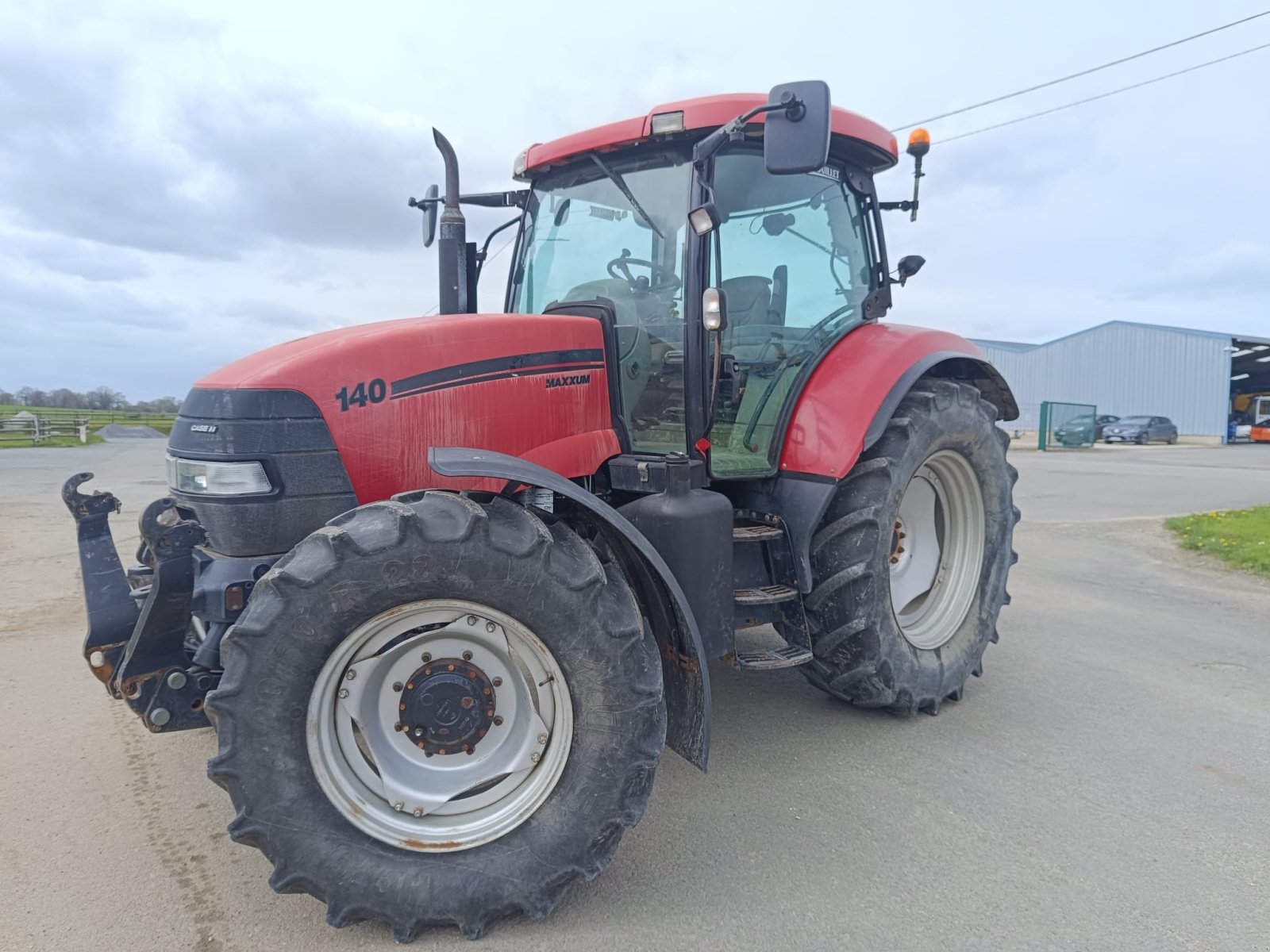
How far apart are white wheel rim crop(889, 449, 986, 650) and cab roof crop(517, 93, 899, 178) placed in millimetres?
1491

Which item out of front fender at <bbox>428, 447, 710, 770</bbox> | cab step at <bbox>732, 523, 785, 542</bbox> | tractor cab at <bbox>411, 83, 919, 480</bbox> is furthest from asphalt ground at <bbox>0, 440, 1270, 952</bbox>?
tractor cab at <bbox>411, 83, 919, 480</bbox>

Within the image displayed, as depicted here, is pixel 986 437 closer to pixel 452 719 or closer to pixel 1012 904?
pixel 1012 904

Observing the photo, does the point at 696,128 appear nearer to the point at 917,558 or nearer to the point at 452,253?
the point at 452,253

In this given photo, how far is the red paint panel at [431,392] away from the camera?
8.46 feet

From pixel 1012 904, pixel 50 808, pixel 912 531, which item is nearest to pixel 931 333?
pixel 912 531

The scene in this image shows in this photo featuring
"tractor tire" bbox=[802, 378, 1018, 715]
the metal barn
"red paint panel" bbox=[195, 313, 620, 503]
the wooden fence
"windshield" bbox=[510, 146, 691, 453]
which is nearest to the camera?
"red paint panel" bbox=[195, 313, 620, 503]

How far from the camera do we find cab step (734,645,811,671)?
3080 millimetres

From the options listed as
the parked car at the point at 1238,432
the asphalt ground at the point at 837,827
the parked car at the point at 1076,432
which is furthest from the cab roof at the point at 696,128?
the parked car at the point at 1238,432

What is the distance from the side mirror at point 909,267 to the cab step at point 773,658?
6.70 ft

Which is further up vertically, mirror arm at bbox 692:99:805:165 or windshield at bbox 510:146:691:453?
mirror arm at bbox 692:99:805:165

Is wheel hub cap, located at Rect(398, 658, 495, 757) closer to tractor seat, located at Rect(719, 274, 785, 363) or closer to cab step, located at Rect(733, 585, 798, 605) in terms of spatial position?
cab step, located at Rect(733, 585, 798, 605)

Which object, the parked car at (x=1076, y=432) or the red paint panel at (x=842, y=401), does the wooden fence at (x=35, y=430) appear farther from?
the parked car at (x=1076, y=432)

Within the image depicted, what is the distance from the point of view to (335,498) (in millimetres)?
2584

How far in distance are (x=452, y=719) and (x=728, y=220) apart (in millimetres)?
2207
